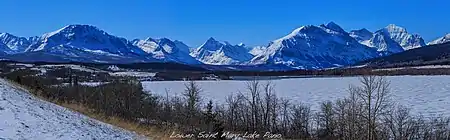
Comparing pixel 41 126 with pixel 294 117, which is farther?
pixel 294 117

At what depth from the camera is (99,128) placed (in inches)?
650

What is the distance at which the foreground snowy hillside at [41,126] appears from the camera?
466 inches

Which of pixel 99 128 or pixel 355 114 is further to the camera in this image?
pixel 355 114

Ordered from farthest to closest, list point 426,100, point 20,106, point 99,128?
point 426,100 → point 99,128 → point 20,106

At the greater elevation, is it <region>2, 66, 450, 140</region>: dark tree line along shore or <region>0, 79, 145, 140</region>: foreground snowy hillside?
<region>0, 79, 145, 140</region>: foreground snowy hillside

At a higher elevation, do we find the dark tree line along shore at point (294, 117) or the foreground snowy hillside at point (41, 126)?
the foreground snowy hillside at point (41, 126)

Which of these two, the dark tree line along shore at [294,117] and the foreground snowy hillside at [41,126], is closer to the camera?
the foreground snowy hillside at [41,126]

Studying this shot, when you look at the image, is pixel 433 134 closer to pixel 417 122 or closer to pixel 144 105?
pixel 417 122

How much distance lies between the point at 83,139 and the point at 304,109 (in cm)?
6525

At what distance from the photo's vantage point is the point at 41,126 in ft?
43.2

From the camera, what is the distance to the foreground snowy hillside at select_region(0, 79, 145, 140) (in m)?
11.8

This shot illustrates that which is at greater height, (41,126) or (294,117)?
(41,126)

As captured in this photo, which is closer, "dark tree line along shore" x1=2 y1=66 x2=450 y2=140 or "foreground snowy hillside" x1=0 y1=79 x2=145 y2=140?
"foreground snowy hillside" x1=0 y1=79 x2=145 y2=140

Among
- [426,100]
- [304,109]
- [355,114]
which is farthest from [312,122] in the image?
[426,100]
